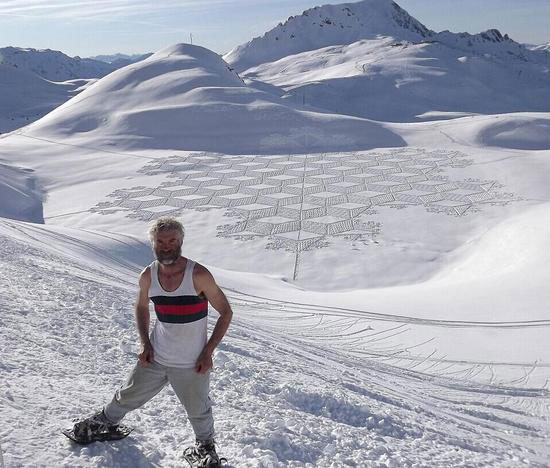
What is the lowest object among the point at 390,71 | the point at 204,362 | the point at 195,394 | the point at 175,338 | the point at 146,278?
the point at 195,394

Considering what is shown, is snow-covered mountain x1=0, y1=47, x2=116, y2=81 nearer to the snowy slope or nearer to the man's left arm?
the snowy slope

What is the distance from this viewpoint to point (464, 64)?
79.6 metres

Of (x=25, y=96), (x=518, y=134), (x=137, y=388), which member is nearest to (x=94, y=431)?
(x=137, y=388)

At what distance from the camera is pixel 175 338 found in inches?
115

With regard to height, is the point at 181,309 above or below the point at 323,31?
below

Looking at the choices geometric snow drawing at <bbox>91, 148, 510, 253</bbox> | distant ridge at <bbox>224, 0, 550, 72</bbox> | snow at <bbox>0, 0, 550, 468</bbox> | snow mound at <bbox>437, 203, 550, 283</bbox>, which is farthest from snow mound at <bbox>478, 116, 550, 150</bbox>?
distant ridge at <bbox>224, 0, 550, 72</bbox>

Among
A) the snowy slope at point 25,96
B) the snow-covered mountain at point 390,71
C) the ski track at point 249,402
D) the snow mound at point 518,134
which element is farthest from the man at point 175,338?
the snowy slope at point 25,96

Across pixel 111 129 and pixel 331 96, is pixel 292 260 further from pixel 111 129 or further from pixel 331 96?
pixel 331 96

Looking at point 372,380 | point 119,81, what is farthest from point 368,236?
point 119,81

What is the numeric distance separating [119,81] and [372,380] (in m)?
38.7

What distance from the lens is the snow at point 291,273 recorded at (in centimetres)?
379

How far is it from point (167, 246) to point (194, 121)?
3010 centimetres

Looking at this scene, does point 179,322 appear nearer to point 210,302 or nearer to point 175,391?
point 210,302

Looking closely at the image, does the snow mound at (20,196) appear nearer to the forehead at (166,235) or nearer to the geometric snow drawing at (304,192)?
the geometric snow drawing at (304,192)
